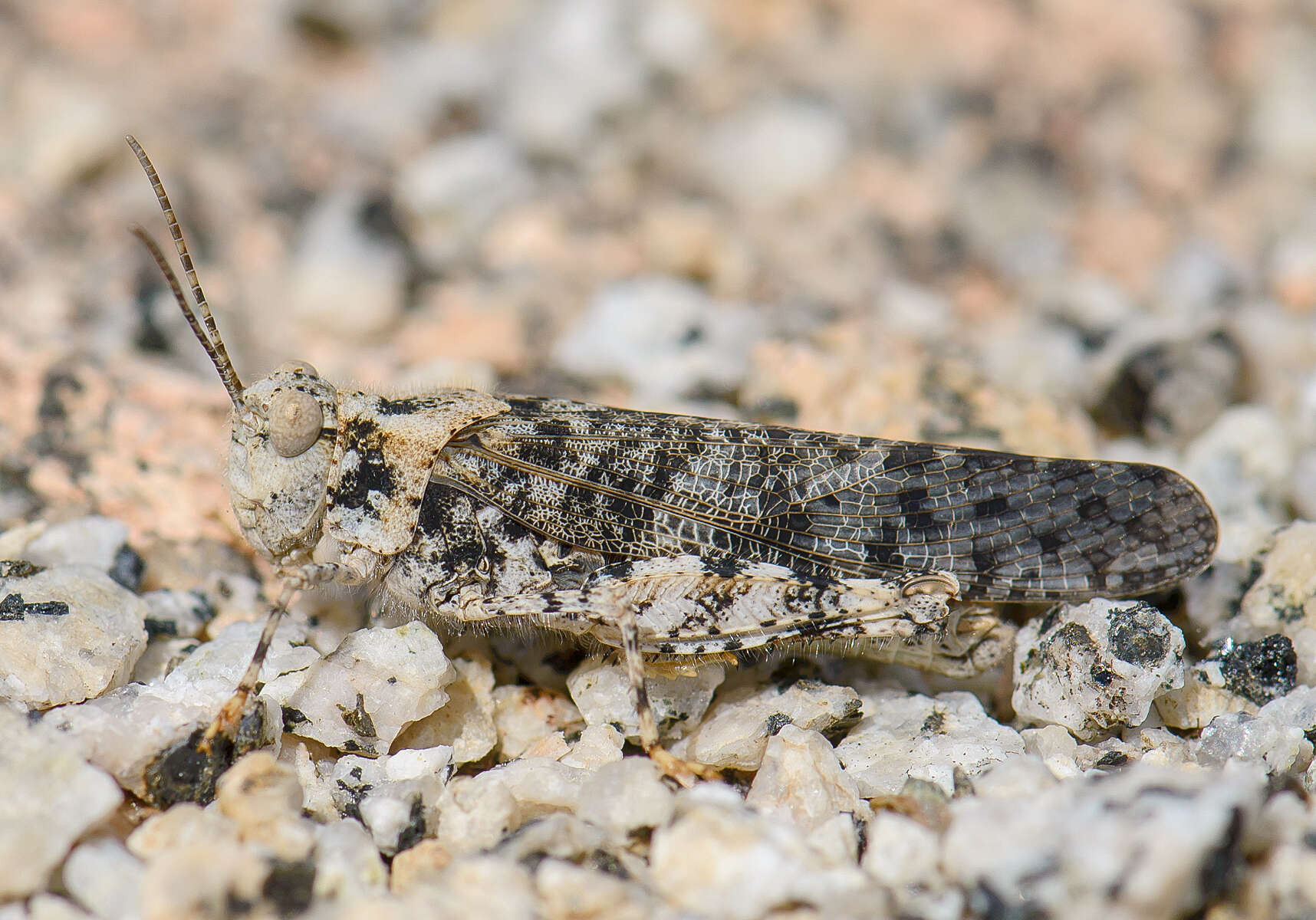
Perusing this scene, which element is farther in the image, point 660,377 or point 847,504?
point 660,377

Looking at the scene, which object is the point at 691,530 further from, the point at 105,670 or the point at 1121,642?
the point at 105,670

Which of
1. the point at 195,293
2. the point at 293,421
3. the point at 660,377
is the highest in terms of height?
the point at 660,377

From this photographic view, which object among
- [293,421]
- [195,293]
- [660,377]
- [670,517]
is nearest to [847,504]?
[670,517]

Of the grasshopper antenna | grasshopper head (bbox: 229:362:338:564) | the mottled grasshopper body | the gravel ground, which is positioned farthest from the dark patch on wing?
the grasshopper antenna

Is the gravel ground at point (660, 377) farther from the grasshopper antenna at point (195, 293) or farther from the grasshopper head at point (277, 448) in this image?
the grasshopper antenna at point (195, 293)

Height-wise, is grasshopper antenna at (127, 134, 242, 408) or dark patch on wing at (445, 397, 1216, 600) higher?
grasshopper antenna at (127, 134, 242, 408)

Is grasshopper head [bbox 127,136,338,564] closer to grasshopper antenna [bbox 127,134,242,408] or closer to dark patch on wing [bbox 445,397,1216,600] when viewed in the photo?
grasshopper antenna [bbox 127,134,242,408]

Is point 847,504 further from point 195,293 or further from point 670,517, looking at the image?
point 195,293

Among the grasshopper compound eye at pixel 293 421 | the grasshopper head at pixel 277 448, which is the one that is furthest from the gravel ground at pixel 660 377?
the grasshopper compound eye at pixel 293 421
